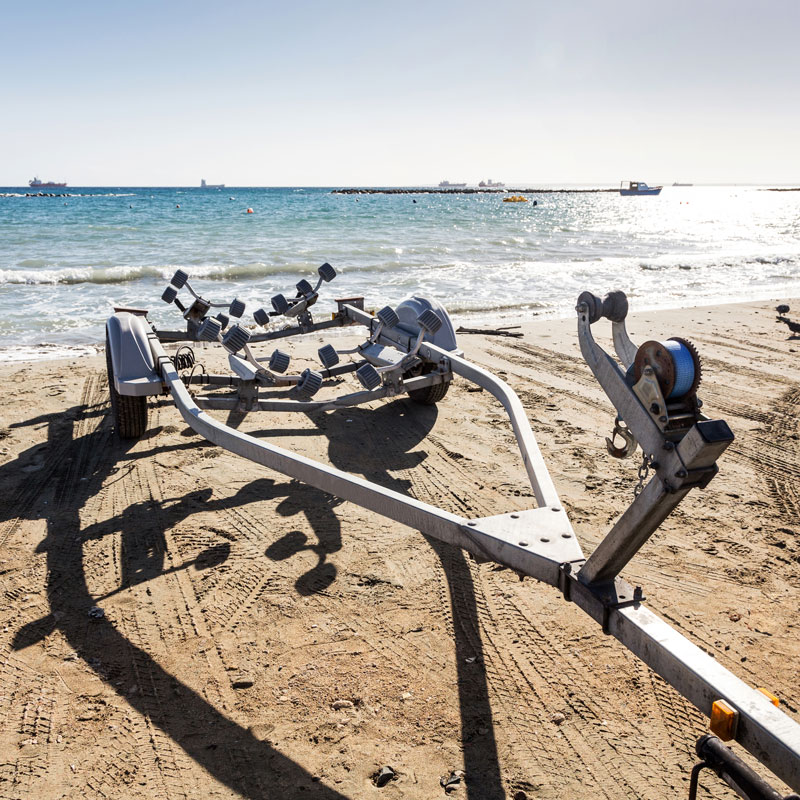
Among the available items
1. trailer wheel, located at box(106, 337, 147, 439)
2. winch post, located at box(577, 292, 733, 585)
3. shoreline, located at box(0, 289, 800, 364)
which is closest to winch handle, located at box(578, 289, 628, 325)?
winch post, located at box(577, 292, 733, 585)

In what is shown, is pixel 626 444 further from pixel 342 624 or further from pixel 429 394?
pixel 429 394

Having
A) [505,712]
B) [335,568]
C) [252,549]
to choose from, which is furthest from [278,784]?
[252,549]

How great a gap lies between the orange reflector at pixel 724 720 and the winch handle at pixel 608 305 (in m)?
1.27

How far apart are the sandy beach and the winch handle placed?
1.74m

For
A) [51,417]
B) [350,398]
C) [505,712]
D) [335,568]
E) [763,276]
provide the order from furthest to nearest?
[763,276] < [51,417] < [350,398] < [335,568] < [505,712]

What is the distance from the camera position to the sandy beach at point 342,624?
265cm

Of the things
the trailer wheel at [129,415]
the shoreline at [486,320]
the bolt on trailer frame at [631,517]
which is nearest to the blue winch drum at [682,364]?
the bolt on trailer frame at [631,517]

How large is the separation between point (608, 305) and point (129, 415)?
4354mm

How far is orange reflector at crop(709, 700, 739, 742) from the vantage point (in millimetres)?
1658

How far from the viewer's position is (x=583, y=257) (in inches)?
960

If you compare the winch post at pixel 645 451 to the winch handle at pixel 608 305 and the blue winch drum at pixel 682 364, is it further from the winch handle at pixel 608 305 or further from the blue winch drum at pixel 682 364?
the blue winch drum at pixel 682 364

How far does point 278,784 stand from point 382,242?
26396 mm

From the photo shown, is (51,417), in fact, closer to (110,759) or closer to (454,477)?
(454,477)

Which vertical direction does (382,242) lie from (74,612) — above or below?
above
